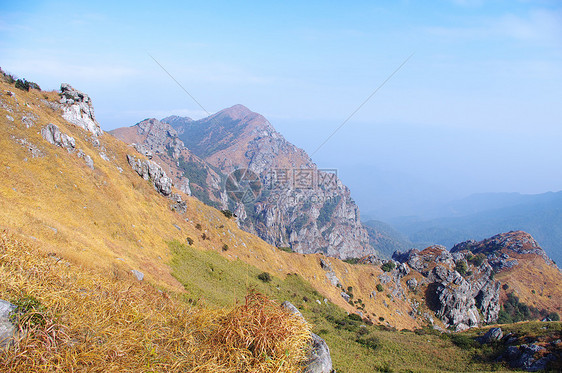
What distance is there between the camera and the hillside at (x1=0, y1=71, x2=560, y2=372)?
31.1 ft

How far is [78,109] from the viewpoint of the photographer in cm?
5100

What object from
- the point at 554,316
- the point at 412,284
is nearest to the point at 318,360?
the point at 412,284

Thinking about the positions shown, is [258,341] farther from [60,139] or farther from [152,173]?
[152,173]

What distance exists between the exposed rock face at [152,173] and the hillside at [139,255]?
0.19 m

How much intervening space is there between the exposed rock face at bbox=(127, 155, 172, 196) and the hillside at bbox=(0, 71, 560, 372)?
0.62ft

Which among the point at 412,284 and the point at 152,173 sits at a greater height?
the point at 152,173

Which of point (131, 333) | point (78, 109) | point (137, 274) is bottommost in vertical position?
point (137, 274)

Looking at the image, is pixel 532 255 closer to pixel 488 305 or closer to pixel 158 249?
pixel 488 305

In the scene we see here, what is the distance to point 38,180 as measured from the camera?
1168 inches

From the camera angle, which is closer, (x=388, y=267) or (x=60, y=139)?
(x=60, y=139)

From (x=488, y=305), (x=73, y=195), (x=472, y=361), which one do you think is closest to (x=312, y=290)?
(x=472, y=361)

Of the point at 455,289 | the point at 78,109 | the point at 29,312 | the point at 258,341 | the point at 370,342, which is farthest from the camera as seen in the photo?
the point at 455,289

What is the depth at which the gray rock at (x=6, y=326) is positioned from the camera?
582 cm

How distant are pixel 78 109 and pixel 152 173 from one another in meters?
17.0
